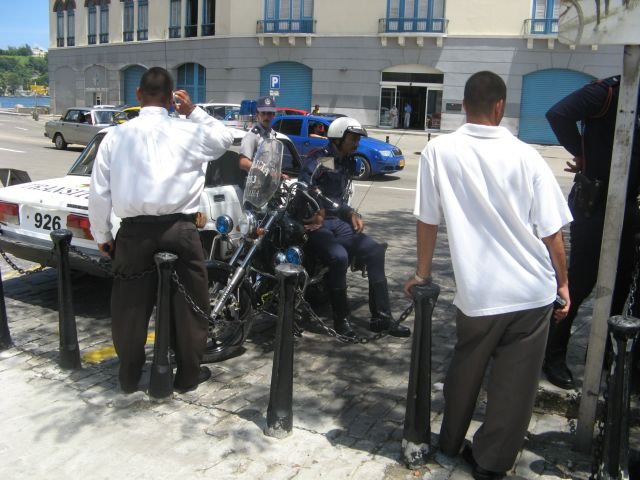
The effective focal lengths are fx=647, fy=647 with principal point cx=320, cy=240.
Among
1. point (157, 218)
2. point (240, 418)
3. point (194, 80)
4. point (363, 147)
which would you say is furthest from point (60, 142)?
point (240, 418)

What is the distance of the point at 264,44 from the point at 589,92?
A: 3335cm

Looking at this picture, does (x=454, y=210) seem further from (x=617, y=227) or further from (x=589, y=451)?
(x=589, y=451)

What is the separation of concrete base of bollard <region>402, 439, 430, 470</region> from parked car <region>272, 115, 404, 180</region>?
13148 millimetres

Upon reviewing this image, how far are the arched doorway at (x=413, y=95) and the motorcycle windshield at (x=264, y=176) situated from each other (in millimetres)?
29071

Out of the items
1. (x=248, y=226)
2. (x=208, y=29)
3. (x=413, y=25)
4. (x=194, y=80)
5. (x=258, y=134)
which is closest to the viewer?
(x=248, y=226)

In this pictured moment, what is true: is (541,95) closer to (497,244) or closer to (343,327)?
(343,327)

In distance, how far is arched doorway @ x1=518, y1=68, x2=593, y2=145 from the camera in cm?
2961

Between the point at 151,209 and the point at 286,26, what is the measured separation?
32.8 metres

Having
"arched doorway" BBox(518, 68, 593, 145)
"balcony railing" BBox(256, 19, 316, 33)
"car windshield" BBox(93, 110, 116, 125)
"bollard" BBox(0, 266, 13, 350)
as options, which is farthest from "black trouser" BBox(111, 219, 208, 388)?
"balcony railing" BBox(256, 19, 316, 33)

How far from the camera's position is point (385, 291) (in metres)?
5.40

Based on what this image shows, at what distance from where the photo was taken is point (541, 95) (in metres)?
30.0

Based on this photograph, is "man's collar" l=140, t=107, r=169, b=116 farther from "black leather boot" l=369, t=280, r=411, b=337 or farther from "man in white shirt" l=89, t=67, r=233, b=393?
"black leather boot" l=369, t=280, r=411, b=337

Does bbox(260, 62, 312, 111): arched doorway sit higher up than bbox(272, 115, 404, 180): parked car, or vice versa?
bbox(260, 62, 312, 111): arched doorway

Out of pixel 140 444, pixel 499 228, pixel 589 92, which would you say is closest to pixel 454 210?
pixel 499 228
